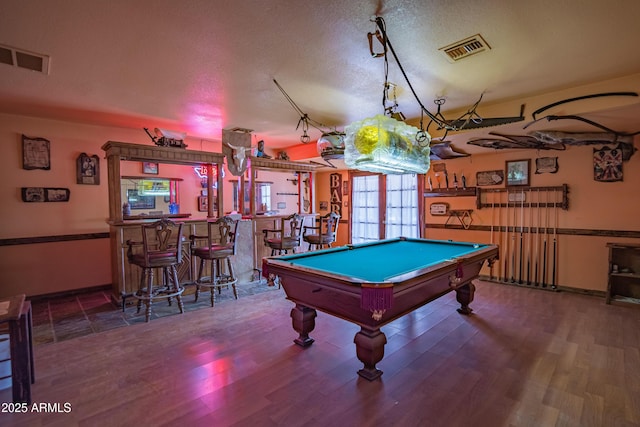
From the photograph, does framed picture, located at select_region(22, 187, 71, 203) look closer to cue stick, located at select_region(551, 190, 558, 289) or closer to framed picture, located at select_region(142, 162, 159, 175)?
framed picture, located at select_region(142, 162, 159, 175)

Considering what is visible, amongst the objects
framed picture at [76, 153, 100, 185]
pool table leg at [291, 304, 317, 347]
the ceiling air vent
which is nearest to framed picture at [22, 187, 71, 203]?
framed picture at [76, 153, 100, 185]

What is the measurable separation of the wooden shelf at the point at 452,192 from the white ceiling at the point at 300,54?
5.36 feet

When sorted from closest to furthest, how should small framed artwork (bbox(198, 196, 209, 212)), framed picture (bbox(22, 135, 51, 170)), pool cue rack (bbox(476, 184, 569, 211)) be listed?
framed picture (bbox(22, 135, 51, 170)), pool cue rack (bbox(476, 184, 569, 211)), small framed artwork (bbox(198, 196, 209, 212))

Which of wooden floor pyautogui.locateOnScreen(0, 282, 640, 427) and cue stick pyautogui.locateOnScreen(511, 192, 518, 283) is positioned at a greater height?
cue stick pyautogui.locateOnScreen(511, 192, 518, 283)

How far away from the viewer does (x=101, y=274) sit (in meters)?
4.91

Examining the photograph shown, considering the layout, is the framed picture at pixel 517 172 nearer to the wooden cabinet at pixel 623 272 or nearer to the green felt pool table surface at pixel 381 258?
the wooden cabinet at pixel 623 272

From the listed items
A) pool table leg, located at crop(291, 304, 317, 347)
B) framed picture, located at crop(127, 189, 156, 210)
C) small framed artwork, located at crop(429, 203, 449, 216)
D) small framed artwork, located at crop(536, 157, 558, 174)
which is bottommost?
pool table leg, located at crop(291, 304, 317, 347)

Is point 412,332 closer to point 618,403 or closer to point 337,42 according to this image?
point 618,403

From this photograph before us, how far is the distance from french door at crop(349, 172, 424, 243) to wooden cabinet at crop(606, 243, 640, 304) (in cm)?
277

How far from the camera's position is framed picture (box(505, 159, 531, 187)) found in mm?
4961

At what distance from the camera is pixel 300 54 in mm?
2543

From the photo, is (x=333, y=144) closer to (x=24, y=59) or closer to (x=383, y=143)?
(x=383, y=143)

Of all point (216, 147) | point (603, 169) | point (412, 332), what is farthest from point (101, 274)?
point (603, 169)

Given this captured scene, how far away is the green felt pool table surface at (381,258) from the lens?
255 centimetres
